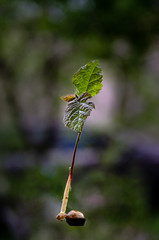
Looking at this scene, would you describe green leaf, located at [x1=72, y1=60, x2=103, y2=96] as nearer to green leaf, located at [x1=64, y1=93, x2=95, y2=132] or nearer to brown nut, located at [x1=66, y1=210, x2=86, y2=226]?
green leaf, located at [x1=64, y1=93, x2=95, y2=132]

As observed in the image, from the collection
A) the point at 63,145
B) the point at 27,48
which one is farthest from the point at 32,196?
the point at 63,145

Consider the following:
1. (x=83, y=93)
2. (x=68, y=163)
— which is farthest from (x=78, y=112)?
(x=68, y=163)

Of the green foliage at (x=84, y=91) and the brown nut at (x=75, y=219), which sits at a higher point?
the green foliage at (x=84, y=91)

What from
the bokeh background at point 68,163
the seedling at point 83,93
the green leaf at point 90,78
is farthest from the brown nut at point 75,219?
the bokeh background at point 68,163

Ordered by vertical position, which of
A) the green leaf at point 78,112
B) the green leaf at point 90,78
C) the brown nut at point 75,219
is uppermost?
the green leaf at point 90,78

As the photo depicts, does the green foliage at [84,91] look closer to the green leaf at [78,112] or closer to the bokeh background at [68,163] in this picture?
the green leaf at [78,112]

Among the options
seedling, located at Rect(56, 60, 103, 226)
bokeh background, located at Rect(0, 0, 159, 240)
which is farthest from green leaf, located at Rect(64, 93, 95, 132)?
bokeh background, located at Rect(0, 0, 159, 240)

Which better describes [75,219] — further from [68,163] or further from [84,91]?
[68,163]
